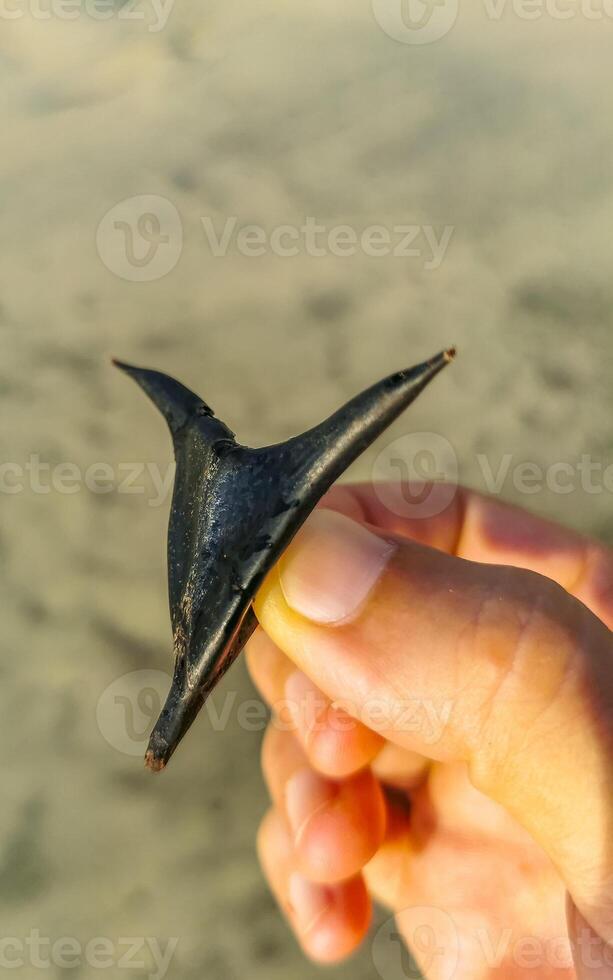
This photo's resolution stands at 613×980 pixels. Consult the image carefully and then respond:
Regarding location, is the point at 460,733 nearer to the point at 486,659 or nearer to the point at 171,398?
the point at 486,659

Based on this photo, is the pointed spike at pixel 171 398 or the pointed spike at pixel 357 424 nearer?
the pointed spike at pixel 357 424

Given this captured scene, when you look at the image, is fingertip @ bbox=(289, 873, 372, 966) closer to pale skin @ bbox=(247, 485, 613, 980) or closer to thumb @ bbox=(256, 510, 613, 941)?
pale skin @ bbox=(247, 485, 613, 980)

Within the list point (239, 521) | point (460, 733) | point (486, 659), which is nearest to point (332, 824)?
point (460, 733)

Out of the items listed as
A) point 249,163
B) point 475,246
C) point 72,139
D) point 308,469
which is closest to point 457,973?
point 308,469

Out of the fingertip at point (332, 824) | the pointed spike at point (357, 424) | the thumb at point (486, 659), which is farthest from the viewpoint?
the fingertip at point (332, 824)

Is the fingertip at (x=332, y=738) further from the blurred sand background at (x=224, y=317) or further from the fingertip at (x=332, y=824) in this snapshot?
the blurred sand background at (x=224, y=317)

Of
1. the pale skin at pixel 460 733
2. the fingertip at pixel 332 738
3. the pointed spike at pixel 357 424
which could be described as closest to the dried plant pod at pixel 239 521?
the pointed spike at pixel 357 424

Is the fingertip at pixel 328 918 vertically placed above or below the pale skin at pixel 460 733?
below

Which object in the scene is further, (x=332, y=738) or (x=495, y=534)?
(x=495, y=534)
